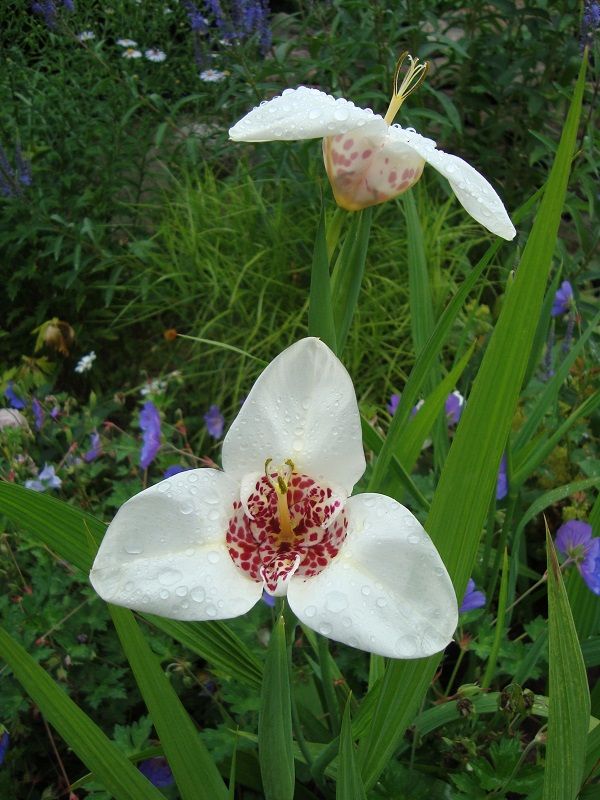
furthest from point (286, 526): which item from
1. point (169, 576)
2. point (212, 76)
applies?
point (212, 76)

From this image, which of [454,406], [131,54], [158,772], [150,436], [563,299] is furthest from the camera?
[131,54]

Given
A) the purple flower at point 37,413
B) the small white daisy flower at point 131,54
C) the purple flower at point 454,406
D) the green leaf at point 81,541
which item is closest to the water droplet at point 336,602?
the green leaf at point 81,541

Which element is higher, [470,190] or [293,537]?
[470,190]

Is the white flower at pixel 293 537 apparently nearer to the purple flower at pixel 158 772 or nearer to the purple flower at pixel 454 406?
the purple flower at pixel 158 772

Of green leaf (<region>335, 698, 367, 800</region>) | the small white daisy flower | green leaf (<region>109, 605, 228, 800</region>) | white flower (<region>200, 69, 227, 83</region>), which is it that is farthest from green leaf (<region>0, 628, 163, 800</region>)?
the small white daisy flower

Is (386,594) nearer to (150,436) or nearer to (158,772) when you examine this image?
(158,772)

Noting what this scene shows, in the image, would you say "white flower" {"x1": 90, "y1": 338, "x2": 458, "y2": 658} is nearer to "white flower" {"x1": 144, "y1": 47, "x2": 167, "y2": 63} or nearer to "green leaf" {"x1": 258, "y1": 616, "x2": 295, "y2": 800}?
"green leaf" {"x1": 258, "y1": 616, "x2": 295, "y2": 800}

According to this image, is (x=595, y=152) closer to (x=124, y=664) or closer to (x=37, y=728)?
(x=124, y=664)

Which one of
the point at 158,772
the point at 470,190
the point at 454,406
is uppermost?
the point at 470,190
